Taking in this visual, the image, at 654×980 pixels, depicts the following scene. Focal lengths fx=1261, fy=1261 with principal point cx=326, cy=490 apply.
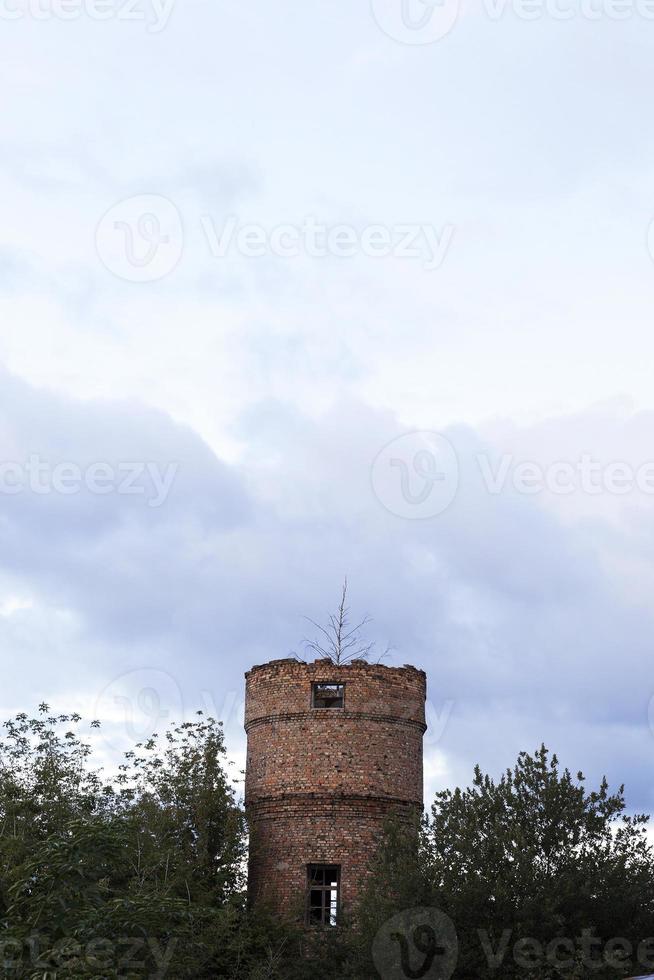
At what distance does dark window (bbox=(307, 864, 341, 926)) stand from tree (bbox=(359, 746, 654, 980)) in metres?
4.00

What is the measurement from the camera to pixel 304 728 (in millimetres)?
35969

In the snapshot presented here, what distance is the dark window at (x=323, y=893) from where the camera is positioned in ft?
114

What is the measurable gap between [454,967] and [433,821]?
4.01 m

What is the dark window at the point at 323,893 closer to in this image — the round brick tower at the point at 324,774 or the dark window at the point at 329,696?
the round brick tower at the point at 324,774

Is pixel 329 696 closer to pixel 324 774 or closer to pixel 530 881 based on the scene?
pixel 324 774

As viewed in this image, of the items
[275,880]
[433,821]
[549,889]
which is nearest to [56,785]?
[275,880]

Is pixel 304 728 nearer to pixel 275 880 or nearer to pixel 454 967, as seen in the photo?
pixel 275 880

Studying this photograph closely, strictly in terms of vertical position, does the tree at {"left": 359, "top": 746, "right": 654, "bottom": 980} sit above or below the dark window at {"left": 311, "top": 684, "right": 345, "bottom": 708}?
below

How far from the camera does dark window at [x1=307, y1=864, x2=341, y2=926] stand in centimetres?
3478

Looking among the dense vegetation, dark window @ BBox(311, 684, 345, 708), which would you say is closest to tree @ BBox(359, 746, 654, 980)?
the dense vegetation

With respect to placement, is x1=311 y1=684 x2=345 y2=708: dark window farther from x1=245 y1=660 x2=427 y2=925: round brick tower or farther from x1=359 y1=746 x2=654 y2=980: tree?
x1=359 y1=746 x2=654 y2=980: tree

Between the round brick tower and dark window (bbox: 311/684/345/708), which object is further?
dark window (bbox: 311/684/345/708)

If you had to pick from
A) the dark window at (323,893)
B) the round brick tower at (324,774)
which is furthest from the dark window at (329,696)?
the dark window at (323,893)

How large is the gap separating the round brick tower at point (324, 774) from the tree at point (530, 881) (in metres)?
3.68
